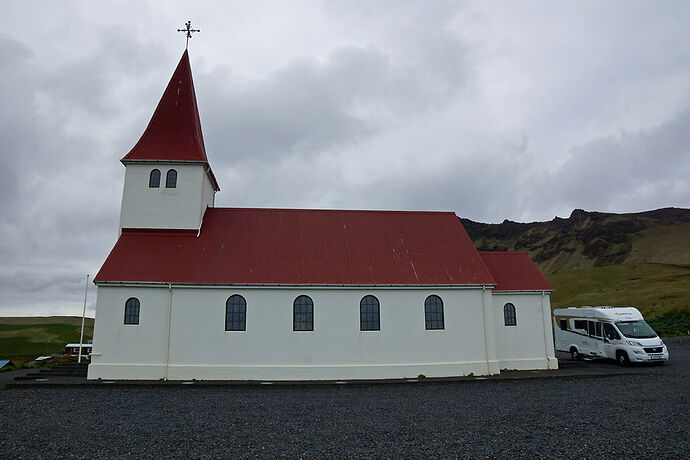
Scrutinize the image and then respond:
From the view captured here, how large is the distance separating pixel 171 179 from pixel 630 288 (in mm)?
66946

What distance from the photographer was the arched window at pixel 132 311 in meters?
18.4

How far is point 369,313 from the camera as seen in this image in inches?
754

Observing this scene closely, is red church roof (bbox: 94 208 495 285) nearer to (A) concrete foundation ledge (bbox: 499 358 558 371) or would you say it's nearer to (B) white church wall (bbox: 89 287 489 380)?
(B) white church wall (bbox: 89 287 489 380)

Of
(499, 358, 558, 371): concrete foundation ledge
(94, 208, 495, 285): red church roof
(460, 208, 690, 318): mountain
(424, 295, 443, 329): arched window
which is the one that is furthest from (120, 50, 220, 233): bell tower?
(460, 208, 690, 318): mountain

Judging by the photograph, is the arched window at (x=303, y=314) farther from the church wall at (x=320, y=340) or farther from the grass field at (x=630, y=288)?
the grass field at (x=630, y=288)

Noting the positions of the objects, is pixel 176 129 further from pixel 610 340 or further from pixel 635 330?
pixel 635 330

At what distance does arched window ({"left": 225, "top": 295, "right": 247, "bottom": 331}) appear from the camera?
1853cm

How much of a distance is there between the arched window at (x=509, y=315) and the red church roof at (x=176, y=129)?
15.9 m

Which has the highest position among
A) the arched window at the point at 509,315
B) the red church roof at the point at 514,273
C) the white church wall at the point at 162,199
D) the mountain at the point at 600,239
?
the mountain at the point at 600,239

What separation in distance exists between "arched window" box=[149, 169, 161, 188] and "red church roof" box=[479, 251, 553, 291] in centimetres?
1668

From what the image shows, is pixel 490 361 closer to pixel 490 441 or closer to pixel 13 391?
pixel 490 441

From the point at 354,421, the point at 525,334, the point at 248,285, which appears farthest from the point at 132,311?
the point at 525,334

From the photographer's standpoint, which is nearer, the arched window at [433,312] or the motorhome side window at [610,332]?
the arched window at [433,312]

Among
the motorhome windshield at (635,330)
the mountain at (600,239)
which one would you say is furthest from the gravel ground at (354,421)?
the mountain at (600,239)
